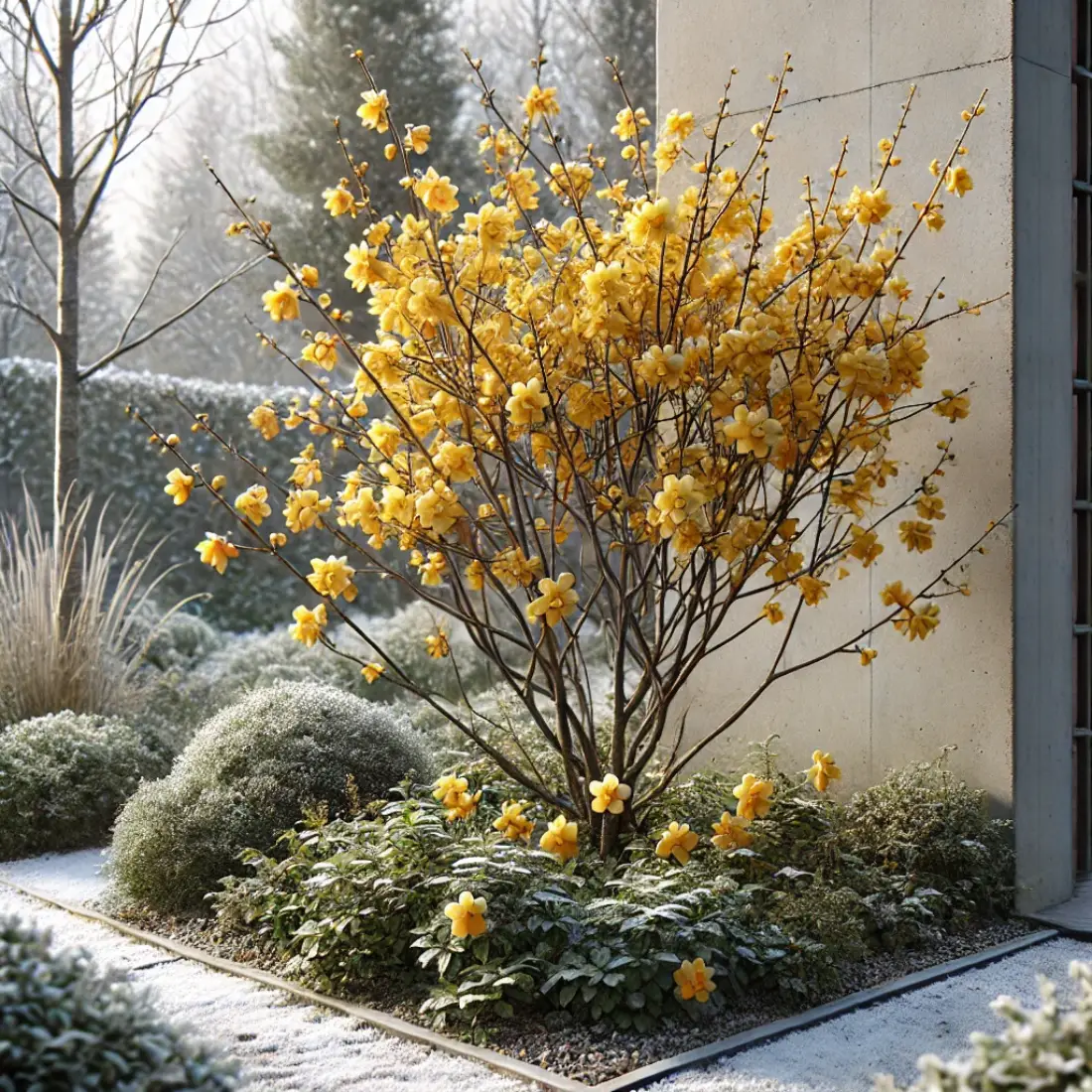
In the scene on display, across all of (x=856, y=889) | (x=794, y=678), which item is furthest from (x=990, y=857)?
(x=794, y=678)

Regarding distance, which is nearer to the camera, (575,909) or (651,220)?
(651,220)

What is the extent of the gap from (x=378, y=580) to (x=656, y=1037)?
769 cm

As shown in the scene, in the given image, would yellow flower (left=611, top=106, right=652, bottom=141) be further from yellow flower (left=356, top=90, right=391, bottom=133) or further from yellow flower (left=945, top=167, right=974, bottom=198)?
yellow flower (left=945, top=167, right=974, bottom=198)

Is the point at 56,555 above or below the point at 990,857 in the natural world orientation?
above

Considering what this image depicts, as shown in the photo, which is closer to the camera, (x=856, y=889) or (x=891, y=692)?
(x=856, y=889)

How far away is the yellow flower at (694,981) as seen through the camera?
278 centimetres

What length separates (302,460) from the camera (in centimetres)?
361

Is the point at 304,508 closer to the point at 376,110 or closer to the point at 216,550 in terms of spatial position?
the point at 216,550

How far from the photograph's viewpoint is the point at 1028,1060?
1.49 m

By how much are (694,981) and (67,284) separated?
161 inches

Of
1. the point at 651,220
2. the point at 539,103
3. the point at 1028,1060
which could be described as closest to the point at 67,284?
the point at 539,103

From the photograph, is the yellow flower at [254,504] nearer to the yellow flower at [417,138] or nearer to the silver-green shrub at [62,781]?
the yellow flower at [417,138]

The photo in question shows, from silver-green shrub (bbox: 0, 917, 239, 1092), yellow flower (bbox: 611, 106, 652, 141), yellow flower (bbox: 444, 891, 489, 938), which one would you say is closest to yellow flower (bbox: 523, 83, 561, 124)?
yellow flower (bbox: 611, 106, 652, 141)

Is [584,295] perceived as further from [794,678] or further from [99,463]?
[99,463]
